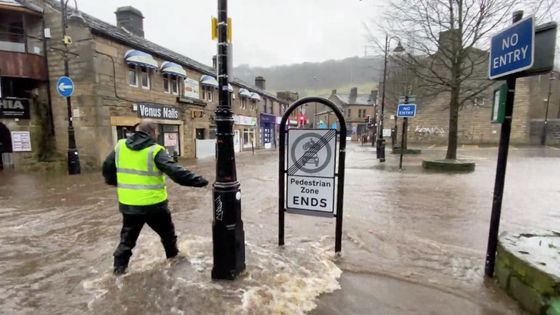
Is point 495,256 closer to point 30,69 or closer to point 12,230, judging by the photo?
point 12,230

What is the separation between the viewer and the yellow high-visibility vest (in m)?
3.41

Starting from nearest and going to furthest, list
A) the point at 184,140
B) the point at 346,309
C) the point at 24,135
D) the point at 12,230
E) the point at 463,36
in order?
the point at 346,309, the point at 12,230, the point at 463,36, the point at 24,135, the point at 184,140

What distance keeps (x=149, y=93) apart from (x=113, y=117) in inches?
113

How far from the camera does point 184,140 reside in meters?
19.2

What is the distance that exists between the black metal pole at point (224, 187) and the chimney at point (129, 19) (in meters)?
19.4

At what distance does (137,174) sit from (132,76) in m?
13.6

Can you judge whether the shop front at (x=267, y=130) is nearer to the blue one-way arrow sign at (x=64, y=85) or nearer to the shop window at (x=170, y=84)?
the shop window at (x=170, y=84)

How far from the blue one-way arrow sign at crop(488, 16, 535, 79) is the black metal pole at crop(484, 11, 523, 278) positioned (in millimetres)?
178

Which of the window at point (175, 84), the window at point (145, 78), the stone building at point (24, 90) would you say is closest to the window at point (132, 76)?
the window at point (145, 78)

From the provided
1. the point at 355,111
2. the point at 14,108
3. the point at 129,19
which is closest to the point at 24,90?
the point at 14,108

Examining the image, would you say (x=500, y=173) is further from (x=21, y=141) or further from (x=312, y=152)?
(x=21, y=141)

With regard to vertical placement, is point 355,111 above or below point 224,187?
above

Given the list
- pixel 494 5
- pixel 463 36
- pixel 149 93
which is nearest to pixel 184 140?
pixel 149 93

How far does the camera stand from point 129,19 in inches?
763
